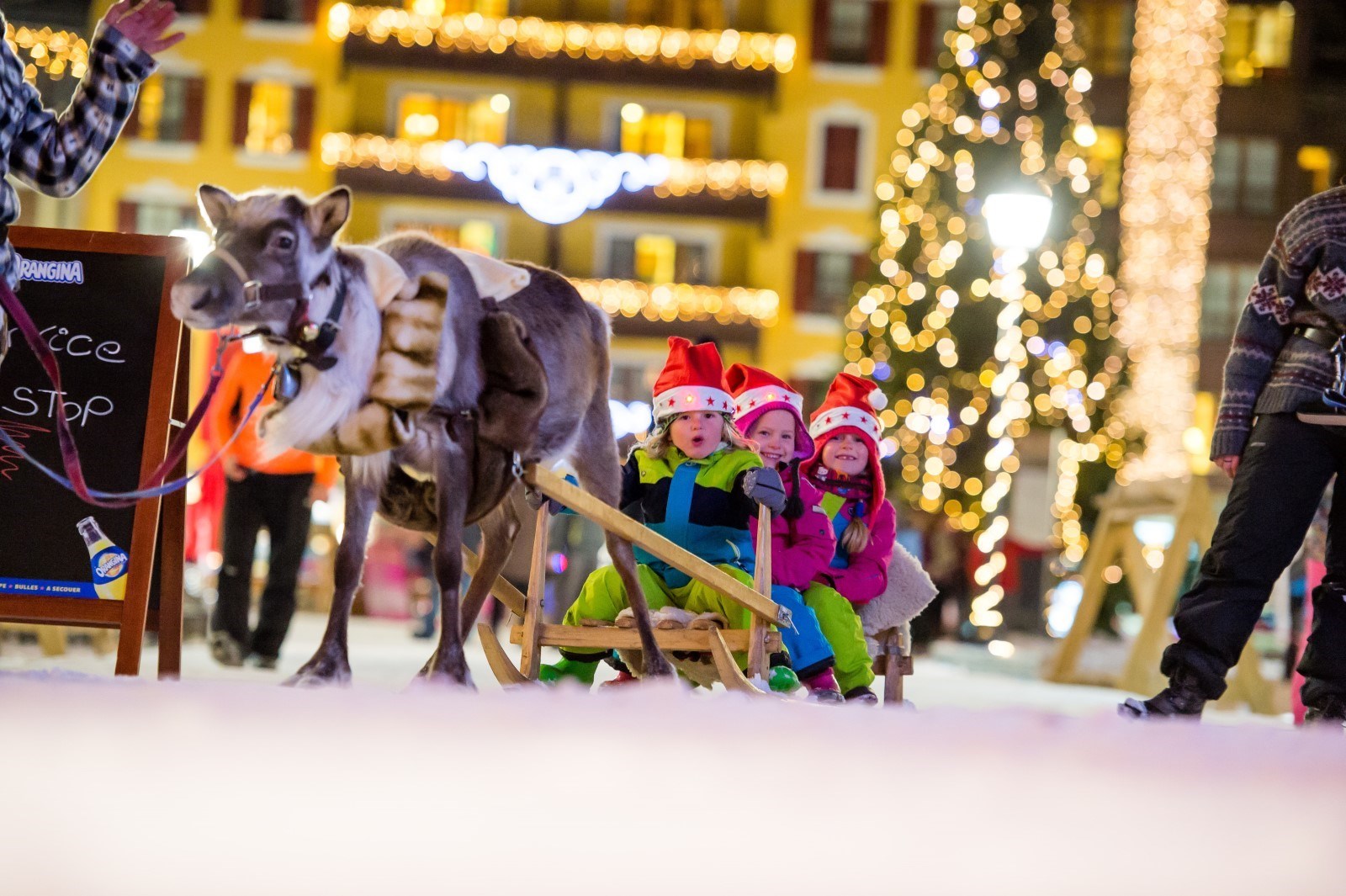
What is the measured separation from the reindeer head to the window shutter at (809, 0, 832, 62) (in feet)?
94.1

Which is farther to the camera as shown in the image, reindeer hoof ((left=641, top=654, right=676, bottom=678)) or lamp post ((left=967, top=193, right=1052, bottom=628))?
lamp post ((left=967, top=193, right=1052, bottom=628))

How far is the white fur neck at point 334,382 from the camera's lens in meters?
Result: 4.00

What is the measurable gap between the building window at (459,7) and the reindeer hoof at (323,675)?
91.6ft

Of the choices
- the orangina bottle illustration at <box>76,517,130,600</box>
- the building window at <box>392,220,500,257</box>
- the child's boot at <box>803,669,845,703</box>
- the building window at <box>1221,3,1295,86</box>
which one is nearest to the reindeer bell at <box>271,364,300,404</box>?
the orangina bottle illustration at <box>76,517,130,600</box>

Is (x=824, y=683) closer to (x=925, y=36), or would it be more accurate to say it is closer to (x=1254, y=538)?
(x=1254, y=538)

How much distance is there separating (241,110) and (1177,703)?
92.4ft

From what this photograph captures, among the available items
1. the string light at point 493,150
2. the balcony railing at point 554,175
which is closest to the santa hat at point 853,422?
the balcony railing at point 554,175

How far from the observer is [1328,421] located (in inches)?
206

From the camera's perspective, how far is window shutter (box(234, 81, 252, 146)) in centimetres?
3078

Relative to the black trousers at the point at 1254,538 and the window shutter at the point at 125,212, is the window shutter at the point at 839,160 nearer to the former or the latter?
the window shutter at the point at 125,212

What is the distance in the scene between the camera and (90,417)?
4844mm

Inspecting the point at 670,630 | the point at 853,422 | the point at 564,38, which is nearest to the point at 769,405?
the point at 853,422

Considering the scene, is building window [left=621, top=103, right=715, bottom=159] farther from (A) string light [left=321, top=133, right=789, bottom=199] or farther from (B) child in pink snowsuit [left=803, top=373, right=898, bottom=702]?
(B) child in pink snowsuit [left=803, top=373, right=898, bottom=702]

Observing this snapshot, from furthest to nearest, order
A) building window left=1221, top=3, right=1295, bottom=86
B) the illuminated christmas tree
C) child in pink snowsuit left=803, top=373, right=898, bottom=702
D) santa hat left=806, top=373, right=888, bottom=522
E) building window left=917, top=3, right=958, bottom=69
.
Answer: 1. building window left=1221, top=3, right=1295, bottom=86
2. building window left=917, top=3, right=958, bottom=69
3. the illuminated christmas tree
4. santa hat left=806, top=373, right=888, bottom=522
5. child in pink snowsuit left=803, top=373, right=898, bottom=702
